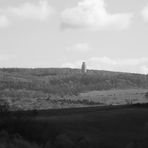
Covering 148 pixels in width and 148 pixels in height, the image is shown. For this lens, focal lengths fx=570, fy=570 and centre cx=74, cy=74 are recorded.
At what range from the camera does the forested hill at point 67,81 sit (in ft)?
557

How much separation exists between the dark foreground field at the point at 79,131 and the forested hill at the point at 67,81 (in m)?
124

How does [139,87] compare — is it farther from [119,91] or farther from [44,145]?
[44,145]

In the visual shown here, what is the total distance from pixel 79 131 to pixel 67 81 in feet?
486

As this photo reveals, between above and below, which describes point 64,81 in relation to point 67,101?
above

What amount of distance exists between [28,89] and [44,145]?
137 metres

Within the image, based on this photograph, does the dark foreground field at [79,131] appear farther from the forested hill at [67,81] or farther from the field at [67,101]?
the forested hill at [67,81]

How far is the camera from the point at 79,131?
111 feet

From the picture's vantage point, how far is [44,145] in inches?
1023

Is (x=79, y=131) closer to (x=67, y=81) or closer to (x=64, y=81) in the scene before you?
(x=67, y=81)

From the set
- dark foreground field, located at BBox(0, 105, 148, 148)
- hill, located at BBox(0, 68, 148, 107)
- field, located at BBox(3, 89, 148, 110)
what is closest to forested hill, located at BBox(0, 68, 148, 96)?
hill, located at BBox(0, 68, 148, 107)

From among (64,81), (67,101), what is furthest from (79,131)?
(64,81)

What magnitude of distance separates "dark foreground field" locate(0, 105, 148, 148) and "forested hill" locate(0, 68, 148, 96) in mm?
124214

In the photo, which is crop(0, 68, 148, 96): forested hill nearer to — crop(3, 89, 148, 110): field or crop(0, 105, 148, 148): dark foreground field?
crop(3, 89, 148, 110): field

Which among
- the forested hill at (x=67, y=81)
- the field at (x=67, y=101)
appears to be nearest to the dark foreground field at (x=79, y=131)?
the field at (x=67, y=101)
